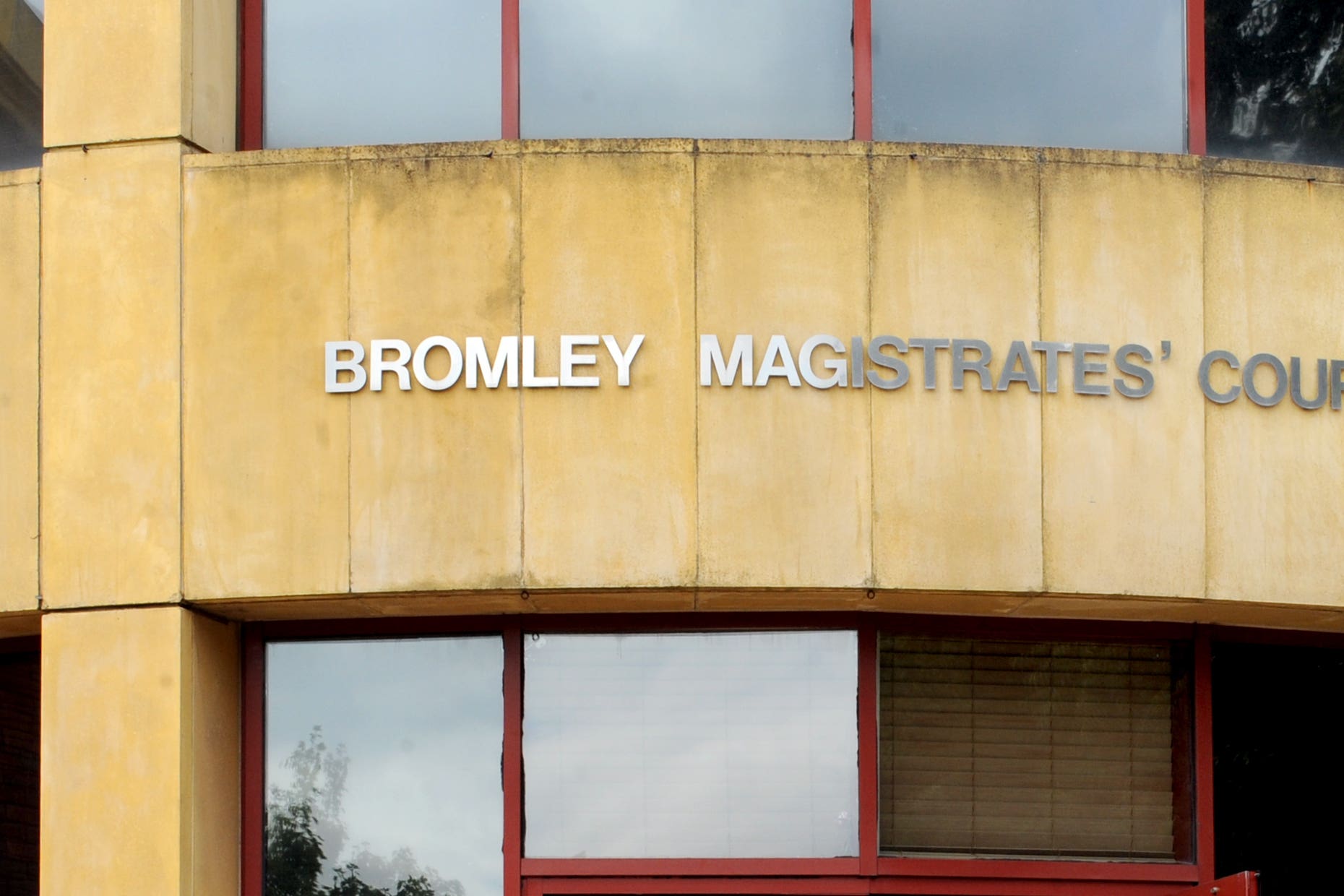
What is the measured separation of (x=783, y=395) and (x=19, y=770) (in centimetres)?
450

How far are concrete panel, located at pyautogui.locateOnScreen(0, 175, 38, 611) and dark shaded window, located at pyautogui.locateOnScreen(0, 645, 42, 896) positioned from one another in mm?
1026

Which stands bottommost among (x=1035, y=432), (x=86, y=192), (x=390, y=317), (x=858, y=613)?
(x=858, y=613)

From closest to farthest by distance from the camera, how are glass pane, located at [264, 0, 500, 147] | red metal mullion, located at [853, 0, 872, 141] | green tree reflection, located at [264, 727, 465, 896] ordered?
green tree reflection, located at [264, 727, 465, 896]
red metal mullion, located at [853, 0, 872, 141]
glass pane, located at [264, 0, 500, 147]

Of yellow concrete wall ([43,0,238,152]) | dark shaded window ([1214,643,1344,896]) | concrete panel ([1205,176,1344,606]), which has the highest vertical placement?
yellow concrete wall ([43,0,238,152])

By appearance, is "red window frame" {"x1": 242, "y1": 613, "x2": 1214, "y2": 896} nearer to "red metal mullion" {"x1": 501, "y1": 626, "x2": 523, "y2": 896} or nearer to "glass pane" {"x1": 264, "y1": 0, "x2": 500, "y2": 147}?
"red metal mullion" {"x1": 501, "y1": 626, "x2": 523, "y2": 896}

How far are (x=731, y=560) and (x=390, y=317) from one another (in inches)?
76.4

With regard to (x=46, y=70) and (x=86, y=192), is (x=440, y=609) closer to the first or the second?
(x=86, y=192)

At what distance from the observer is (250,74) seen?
932cm

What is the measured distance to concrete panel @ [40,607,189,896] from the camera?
825 cm

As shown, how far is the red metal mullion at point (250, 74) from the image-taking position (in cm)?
927

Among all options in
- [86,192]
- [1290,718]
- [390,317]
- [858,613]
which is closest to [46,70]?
[86,192]

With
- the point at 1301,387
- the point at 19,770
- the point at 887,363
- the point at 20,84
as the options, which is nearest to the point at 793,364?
the point at 887,363

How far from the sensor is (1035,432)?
8.45m

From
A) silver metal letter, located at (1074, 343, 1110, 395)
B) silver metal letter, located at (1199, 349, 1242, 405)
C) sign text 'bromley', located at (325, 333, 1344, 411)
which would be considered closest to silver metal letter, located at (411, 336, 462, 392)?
sign text 'bromley', located at (325, 333, 1344, 411)
